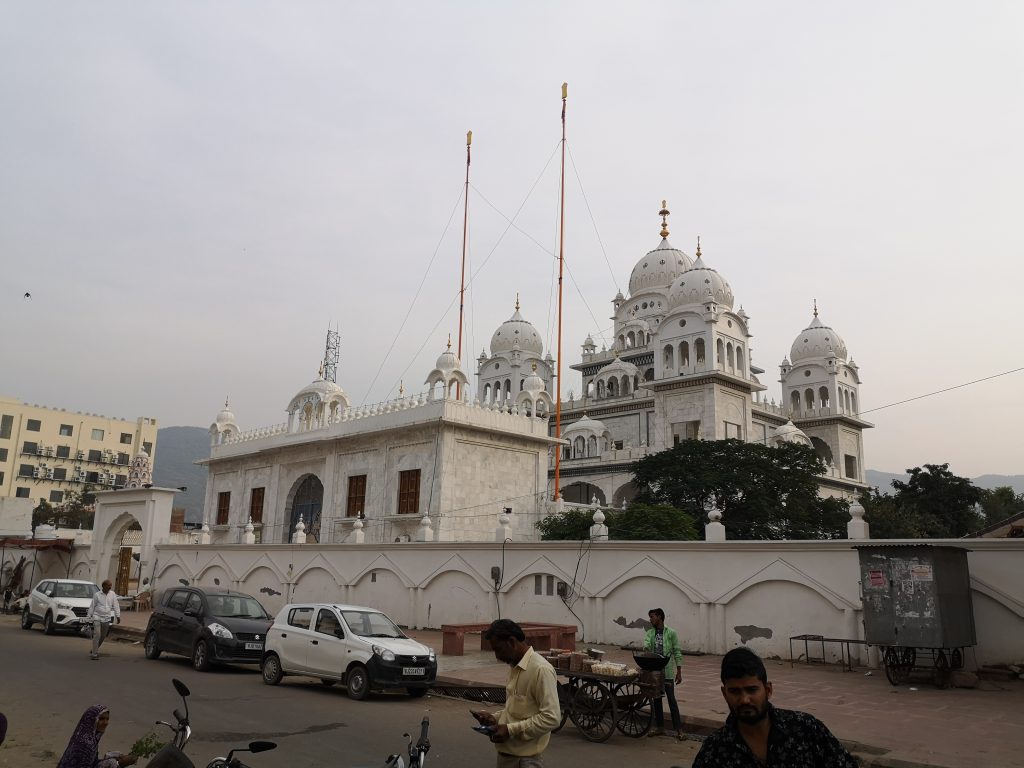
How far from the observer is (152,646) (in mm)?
14594

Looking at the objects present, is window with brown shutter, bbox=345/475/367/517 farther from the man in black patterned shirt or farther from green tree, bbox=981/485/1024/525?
green tree, bbox=981/485/1024/525

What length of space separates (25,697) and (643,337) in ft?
159

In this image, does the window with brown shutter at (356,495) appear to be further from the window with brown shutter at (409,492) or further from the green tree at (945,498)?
the green tree at (945,498)

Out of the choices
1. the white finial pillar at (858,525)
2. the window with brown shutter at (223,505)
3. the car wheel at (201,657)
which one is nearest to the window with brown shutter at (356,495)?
the window with brown shutter at (223,505)

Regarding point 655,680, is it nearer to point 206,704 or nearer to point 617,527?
point 206,704

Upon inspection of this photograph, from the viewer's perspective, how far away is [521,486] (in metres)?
28.6

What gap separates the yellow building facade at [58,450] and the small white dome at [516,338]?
28.8 metres

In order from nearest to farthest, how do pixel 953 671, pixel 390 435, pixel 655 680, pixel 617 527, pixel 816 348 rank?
pixel 655 680 < pixel 953 671 < pixel 617 527 < pixel 390 435 < pixel 816 348

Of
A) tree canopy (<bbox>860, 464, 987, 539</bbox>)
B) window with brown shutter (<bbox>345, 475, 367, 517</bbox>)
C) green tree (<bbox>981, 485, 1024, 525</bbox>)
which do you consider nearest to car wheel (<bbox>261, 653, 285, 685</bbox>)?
window with brown shutter (<bbox>345, 475, 367, 517</bbox>)

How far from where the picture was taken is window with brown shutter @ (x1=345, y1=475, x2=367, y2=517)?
29359 mm

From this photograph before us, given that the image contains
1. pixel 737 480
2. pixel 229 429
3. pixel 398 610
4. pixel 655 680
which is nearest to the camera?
pixel 655 680

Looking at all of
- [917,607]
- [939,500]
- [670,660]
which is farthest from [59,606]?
[939,500]

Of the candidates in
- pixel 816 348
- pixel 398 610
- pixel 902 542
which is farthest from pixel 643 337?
pixel 902 542

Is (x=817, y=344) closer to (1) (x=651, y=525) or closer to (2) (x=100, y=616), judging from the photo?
(1) (x=651, y=525)
